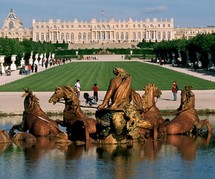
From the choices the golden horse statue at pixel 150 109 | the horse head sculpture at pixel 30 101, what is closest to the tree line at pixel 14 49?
the horse head sculpture at pixel 30 101

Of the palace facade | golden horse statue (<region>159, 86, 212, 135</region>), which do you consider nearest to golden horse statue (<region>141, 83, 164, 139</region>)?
golden horse statue (<region>159, 86, 212, 135</region>)

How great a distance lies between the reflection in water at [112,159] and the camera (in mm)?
10906

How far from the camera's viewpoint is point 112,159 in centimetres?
1203

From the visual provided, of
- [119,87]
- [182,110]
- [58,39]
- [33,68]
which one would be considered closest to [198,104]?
Answer: [182,110]

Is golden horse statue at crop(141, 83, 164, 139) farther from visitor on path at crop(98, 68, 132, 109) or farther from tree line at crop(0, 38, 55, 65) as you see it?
tree line at crop(0, 38, 55, 65)

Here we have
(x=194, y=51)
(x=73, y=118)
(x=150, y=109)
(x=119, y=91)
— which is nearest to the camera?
(x=119, y=91)

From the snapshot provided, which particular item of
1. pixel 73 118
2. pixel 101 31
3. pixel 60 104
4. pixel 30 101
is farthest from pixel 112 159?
pixel 101 31

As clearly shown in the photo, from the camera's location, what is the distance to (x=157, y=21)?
171m

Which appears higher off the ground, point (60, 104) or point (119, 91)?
point (119, 91)

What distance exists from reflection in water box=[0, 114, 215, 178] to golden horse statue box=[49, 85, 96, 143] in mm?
441

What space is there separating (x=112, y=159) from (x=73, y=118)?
85.0 inches

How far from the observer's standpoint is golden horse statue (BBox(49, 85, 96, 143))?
1378 cm

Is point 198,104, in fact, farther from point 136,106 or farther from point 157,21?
point 157,21

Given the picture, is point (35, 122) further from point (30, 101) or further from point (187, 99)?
point (187, 99)
